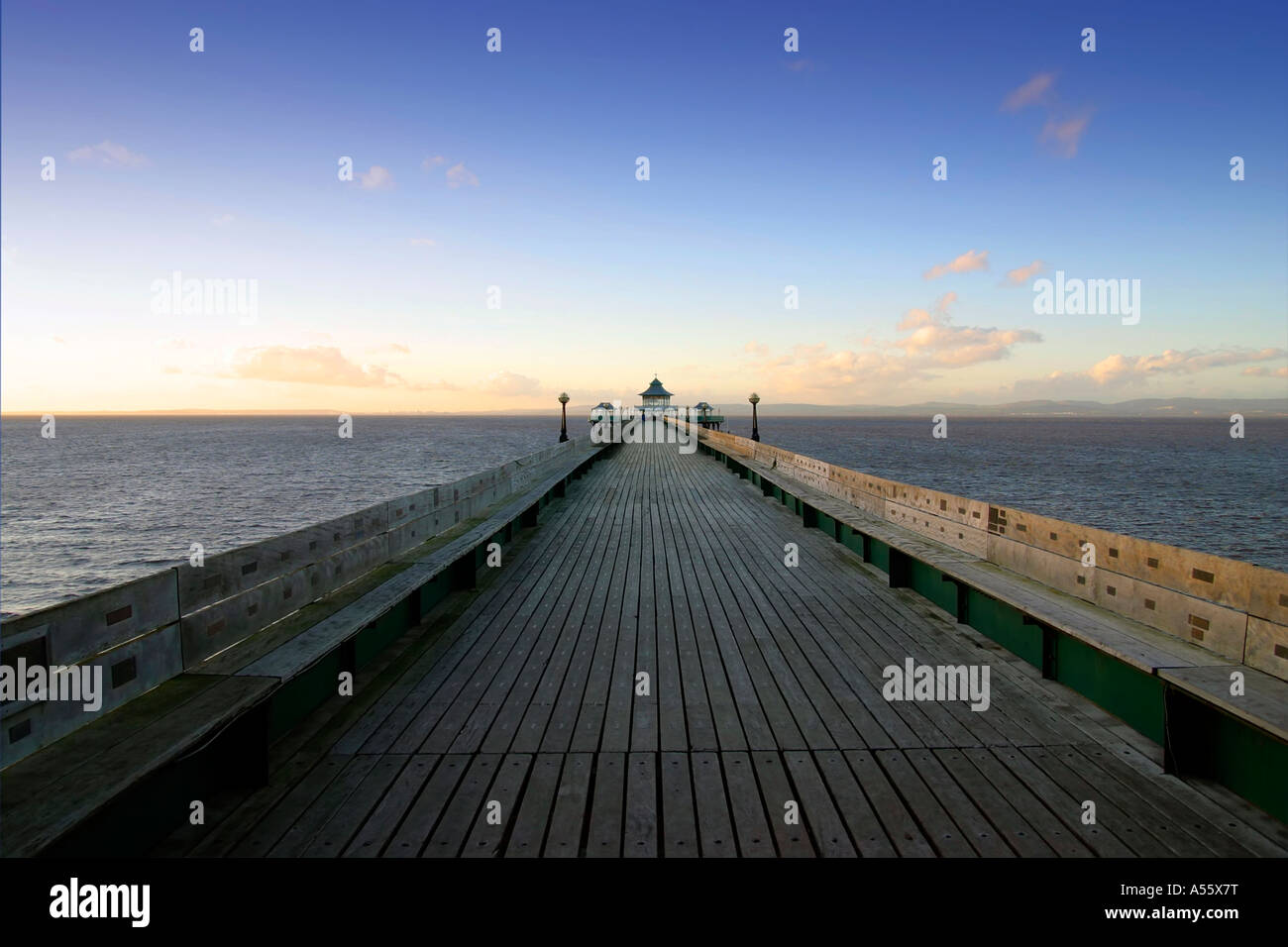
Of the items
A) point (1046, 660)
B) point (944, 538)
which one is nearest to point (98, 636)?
point (1046, 660)

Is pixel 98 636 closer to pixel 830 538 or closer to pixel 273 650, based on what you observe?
pixel 273 650

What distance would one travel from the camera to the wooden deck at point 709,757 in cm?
352

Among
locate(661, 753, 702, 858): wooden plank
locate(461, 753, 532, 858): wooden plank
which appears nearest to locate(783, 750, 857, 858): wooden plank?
locate(661, 753, 702, 858): wooden plank

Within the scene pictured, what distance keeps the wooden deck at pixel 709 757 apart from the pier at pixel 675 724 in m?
0.02

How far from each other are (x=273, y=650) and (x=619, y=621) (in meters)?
3.58

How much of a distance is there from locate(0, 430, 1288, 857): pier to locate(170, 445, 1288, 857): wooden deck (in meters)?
0.02

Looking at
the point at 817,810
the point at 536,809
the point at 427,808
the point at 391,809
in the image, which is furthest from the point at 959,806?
the point at 391,809

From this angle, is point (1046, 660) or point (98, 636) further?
point (1046, 660)

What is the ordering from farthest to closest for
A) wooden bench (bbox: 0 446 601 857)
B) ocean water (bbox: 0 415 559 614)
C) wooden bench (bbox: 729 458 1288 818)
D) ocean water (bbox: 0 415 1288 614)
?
ocean water (bbox: 0 415 1288 614)
ocean water (bbox: 0 415 559 614)
wooden bench (bbox: 729 458 1288 818)
wooden bench (bbox: 0 446 601 857)

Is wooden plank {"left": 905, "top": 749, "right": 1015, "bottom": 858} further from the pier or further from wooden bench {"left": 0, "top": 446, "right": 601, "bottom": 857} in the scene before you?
wooden bench {"left": 0, "top": 446, "right": 601, "bottom": 857}

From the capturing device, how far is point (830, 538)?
461 inches

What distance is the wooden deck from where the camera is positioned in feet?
11.5

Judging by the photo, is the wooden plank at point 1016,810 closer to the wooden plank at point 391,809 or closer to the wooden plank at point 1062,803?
the wooden plank at point 1062,803

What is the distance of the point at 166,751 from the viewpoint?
312cm
